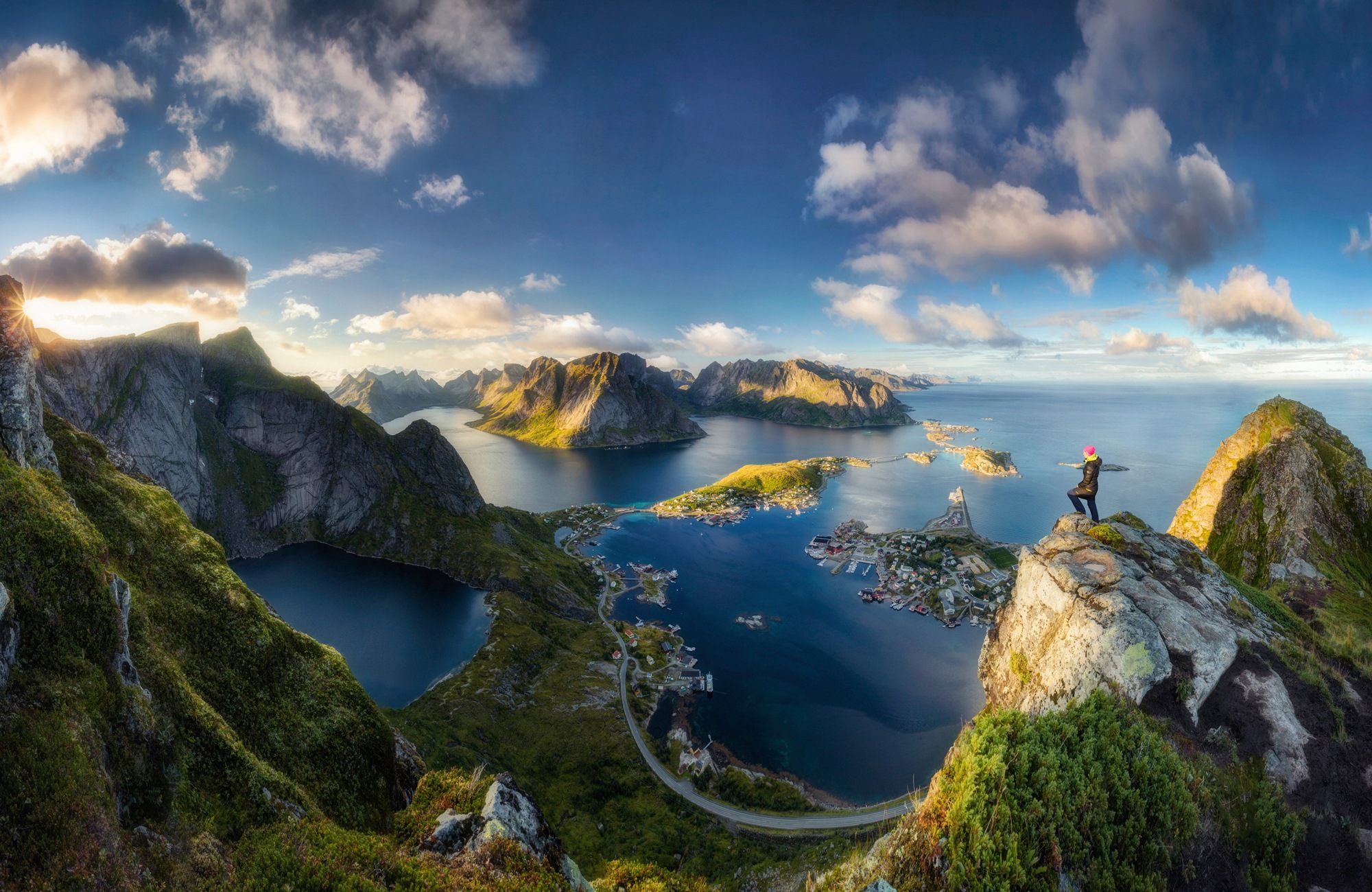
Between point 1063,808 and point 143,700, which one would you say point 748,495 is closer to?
point 1063,808

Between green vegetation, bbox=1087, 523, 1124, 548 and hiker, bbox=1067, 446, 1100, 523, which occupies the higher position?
hiker, bbox=1067, 446, 1100, 523

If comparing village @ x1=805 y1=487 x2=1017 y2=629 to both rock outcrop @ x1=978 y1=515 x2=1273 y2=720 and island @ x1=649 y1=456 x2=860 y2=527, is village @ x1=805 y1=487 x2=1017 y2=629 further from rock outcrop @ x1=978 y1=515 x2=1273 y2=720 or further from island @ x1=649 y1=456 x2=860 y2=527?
rock outcrop @ x1=978 y1=515 x2=1273 y2=720

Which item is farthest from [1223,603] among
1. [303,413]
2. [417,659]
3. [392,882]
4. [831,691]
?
[303,413]

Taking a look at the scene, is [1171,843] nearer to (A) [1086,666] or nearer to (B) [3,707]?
(A) [1086,666]

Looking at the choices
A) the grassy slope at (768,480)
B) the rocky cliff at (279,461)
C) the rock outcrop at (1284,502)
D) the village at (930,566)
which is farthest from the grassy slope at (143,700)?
the grassy slope at (768,480)

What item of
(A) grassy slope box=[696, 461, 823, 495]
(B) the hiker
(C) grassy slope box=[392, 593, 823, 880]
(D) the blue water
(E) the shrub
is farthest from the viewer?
(A) grassy slope box=[696, 461, 823, 495]

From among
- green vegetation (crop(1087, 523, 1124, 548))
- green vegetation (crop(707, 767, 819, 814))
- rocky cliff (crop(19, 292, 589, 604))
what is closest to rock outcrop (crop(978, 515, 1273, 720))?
green vegetation (crop(1087, 523, 1124, 548))

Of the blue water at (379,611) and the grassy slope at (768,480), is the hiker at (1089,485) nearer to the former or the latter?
the blue water at (379,611)
